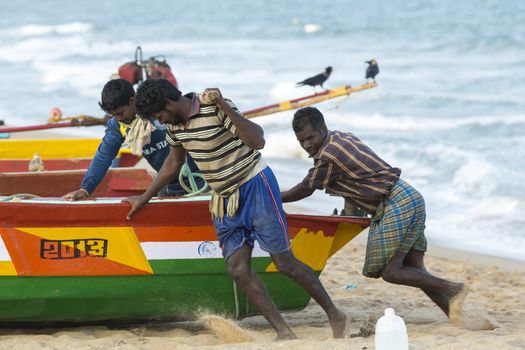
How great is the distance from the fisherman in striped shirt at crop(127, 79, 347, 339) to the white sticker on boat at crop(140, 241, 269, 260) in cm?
32

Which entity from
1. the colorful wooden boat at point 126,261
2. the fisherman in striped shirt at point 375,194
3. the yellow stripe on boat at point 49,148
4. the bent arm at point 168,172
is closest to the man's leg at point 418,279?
the fisherman in striped shirt at point 375,194

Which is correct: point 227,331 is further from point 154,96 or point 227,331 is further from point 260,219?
point 154,96

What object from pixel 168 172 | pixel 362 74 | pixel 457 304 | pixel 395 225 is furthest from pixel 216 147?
pixel 362 74

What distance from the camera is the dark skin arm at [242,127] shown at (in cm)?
495

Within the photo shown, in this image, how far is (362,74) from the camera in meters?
23.4

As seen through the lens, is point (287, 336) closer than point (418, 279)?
Yes

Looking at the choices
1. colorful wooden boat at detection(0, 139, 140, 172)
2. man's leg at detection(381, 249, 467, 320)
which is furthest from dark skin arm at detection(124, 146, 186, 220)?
colorful wooden boat at detection(0, 139, 140, 172)

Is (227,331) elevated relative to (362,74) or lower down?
lower down

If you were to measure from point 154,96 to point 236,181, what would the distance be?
0.59 m

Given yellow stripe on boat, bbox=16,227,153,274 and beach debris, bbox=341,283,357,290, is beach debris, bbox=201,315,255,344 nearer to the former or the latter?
yellow stripe on boat, bbox=16,227,153,274

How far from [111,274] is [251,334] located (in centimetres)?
82

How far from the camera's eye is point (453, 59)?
1027 inches

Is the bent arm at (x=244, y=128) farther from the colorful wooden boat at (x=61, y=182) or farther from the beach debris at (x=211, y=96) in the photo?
the colorful wooden boat at (x=61, y=182)

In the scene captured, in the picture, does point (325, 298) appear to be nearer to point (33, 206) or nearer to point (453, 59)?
point (33, 206)
